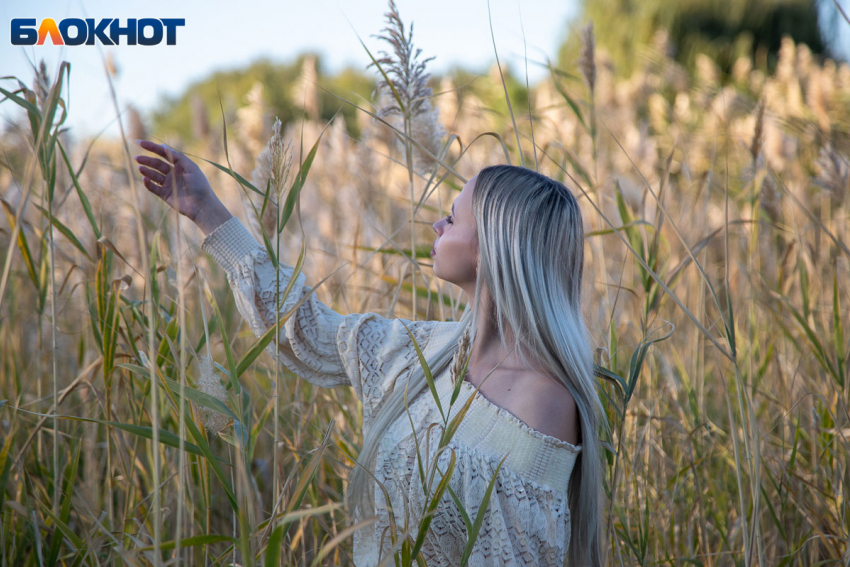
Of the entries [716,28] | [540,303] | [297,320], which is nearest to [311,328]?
[297,320]

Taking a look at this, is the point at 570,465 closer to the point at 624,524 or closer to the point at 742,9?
the point at 624,524

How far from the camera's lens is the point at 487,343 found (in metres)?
1.30

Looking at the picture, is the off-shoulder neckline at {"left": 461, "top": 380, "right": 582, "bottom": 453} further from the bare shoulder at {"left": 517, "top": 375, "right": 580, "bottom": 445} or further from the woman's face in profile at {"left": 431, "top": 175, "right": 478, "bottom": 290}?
the woman's face in profile at {"left": 431, "top": 175, "right": 478, "bottom": 290}

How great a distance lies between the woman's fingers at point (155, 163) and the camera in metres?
1.17

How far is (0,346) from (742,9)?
858 centimetres

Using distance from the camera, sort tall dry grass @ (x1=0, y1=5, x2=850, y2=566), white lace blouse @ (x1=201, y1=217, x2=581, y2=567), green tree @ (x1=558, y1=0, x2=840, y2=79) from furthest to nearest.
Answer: green tree @ (x1=558, y1=0, x2=840, y2=79) < white lace blouse @ (x1=201, y1=217, x2=581, y2=567) < tall dry grass @ (x1=0, y1=5, x2=850, y2=566)

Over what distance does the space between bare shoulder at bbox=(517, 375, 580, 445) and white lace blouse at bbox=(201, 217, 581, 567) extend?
21 mm

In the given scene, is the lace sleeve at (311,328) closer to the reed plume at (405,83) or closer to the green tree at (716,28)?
the reed plume at (405,83)

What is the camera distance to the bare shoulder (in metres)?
1.17

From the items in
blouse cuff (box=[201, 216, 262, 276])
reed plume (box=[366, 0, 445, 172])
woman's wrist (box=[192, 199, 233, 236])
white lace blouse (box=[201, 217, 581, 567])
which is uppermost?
reed plume (box=[366, 0, 445, 172])

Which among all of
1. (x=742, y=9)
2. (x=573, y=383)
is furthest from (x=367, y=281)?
(x=742, y=9)

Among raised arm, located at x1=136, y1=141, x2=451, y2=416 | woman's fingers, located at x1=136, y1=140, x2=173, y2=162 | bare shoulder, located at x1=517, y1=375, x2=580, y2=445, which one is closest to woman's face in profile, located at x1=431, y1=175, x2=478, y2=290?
raised arm, located at x1=136, y1=141, x2=451, y2=416
